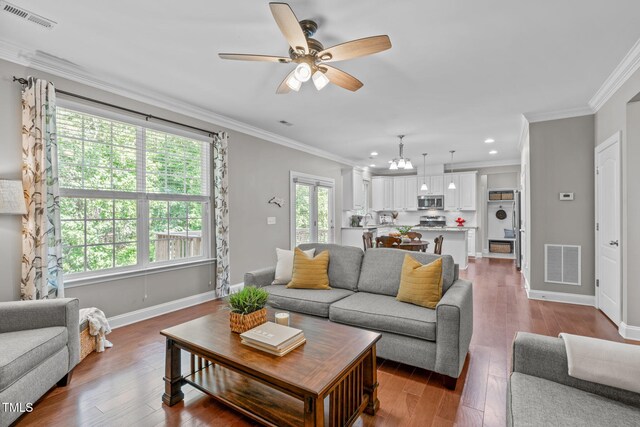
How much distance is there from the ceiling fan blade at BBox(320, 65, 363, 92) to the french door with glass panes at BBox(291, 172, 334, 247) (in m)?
3.53

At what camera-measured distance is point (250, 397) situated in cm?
189

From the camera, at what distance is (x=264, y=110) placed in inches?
172

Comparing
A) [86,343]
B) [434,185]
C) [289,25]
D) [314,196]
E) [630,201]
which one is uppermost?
[289,25]

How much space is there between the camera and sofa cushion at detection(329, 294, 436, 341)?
2340 millimetres

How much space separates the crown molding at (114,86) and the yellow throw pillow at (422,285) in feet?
11.5

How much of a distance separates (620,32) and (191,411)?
436cm

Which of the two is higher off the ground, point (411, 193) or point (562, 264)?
point (411, 193)

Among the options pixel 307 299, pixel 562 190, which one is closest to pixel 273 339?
pixel 307 299

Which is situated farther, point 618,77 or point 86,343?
point 618,77

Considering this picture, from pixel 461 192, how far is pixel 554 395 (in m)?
7.91

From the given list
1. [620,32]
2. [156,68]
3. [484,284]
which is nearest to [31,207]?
[156,68]

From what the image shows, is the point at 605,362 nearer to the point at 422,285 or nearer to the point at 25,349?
the point at 422,285

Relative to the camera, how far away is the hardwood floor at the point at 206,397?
6.33ft

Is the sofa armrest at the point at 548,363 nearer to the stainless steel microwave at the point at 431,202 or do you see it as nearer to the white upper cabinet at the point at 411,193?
the stainless steel microwave at the point at 431,202
